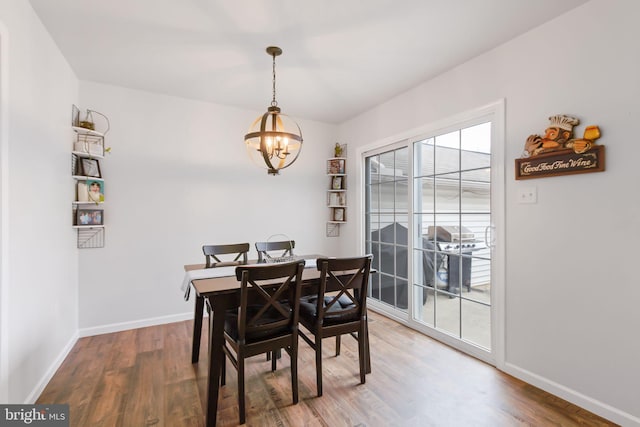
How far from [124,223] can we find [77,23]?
73.3 inches

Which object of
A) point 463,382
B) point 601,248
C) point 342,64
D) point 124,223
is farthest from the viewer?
point 124,223

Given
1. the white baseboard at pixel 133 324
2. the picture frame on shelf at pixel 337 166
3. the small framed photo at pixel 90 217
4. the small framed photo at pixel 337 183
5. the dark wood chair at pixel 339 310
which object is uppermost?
the picture frame on shelf at pixel 337 166

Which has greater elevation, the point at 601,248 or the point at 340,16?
the point at 340,16

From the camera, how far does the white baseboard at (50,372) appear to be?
198 cm

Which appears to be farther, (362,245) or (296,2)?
(362,245)

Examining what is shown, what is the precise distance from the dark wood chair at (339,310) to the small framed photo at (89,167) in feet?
8.15

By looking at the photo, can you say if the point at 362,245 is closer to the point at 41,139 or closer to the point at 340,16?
the point at 340,16

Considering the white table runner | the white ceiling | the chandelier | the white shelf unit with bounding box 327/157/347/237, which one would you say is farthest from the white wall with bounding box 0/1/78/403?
the white shelf unit with bounding box 327/157/347/237

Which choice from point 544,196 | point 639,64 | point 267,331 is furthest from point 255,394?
point 639,64

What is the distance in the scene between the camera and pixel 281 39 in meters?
2.34

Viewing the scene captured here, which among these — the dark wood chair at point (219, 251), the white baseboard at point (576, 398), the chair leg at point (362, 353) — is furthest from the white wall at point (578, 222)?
the dark wood chair at point (219, 251)

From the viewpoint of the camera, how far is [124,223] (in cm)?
326

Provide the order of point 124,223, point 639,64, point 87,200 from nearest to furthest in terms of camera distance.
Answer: point 639,64, point 87,200, point 124,223

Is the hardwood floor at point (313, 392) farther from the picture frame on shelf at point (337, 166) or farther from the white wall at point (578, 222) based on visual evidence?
the picture frame on shelf at point (337, 166)
